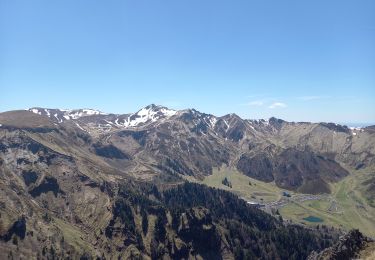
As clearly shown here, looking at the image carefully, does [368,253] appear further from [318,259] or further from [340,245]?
[318,259]

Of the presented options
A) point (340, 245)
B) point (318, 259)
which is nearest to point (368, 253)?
point (340, 245)

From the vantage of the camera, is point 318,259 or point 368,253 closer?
point 368,253

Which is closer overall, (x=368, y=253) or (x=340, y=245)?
(x=368, y=253)
